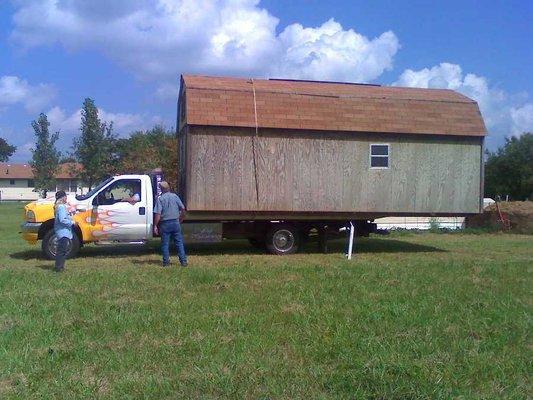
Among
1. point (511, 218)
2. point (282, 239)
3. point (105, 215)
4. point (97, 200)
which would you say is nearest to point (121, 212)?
point (105, 215)

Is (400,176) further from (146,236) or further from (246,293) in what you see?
(246,293)

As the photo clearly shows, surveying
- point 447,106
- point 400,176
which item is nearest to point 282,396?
point 400,176

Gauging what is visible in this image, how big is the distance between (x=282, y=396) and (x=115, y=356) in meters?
1.82

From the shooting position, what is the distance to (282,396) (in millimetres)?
5152

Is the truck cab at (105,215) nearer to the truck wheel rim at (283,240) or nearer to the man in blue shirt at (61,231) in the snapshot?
the man in blue shirt at (61,231)

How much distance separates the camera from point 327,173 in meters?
14.8

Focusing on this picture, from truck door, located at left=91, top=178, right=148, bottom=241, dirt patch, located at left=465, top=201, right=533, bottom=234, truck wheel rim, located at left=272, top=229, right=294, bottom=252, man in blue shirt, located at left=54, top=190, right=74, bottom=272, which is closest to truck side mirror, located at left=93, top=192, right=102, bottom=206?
truck door, located at left=91, top=178, right=148, bottom=241

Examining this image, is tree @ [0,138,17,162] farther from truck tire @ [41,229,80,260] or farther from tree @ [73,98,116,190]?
truck tire @ [41,229,80,260]

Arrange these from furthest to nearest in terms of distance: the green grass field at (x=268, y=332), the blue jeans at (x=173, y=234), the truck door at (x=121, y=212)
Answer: the truck door at (x=121, y=212) → the blue jeans at (x=173, y=234) → the green grass field at (x=268, y=332)

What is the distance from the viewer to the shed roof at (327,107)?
1434cm

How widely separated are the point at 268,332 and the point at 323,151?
835cm

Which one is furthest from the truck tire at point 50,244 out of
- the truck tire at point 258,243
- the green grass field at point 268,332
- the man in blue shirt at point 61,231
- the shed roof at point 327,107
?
the truck tire at point 258,243

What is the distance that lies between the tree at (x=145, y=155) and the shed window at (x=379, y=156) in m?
15.6

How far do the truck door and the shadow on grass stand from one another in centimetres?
75
